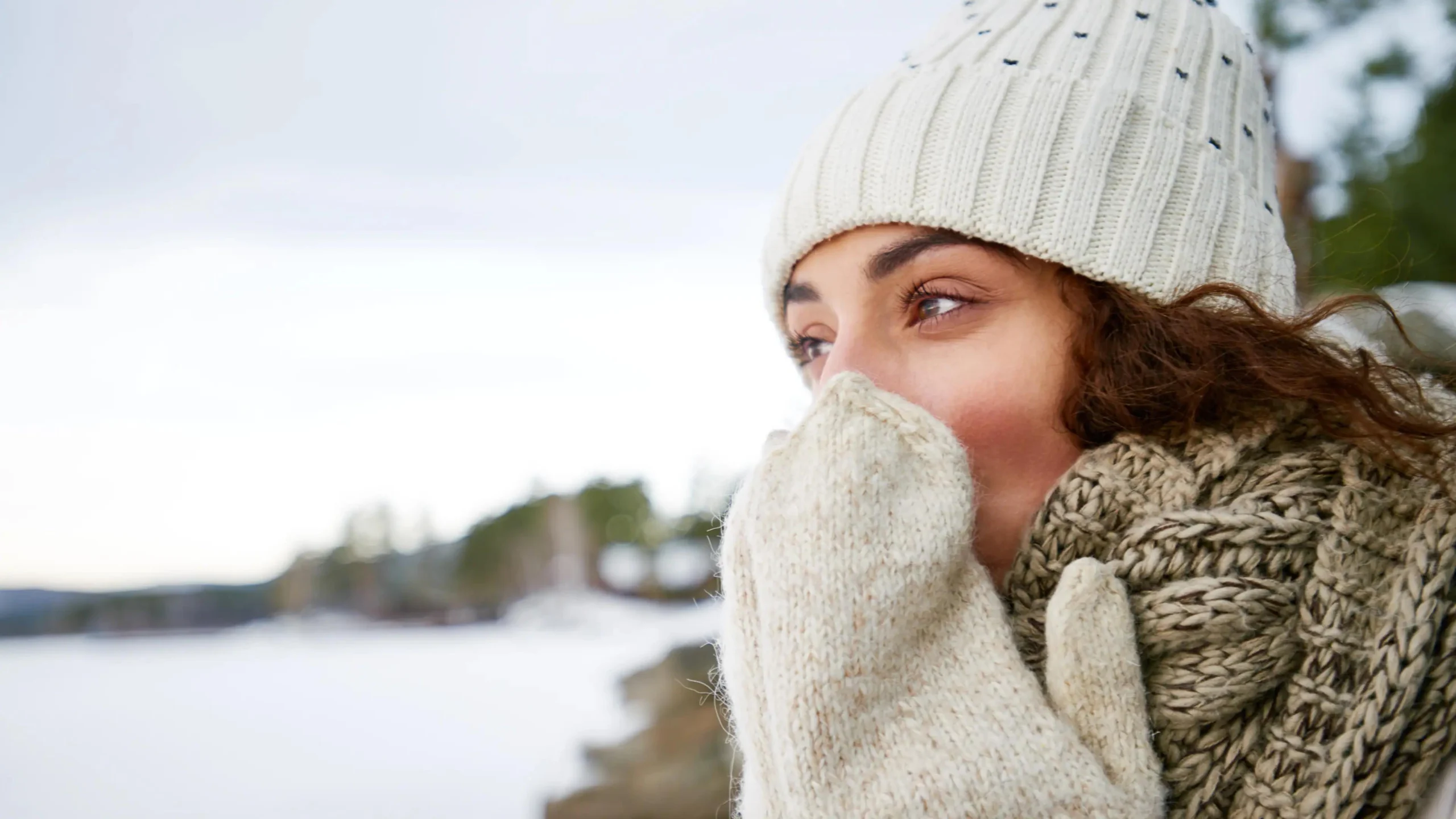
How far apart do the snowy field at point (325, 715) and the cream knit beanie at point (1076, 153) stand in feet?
10.3

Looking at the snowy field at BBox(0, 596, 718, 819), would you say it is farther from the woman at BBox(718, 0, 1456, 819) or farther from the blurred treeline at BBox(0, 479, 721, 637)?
the woman at BBox(718, 0, 1456, 819)

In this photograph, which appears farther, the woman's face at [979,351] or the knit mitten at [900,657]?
the woman's face at [979,351]

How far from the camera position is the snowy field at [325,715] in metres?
3.69

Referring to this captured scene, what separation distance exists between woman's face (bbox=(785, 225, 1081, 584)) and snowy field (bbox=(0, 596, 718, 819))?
3.15m

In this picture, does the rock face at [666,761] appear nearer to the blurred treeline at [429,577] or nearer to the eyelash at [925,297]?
the blurred treeline at [429,577]

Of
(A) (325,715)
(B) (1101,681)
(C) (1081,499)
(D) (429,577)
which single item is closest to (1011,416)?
(C) (1081,499)

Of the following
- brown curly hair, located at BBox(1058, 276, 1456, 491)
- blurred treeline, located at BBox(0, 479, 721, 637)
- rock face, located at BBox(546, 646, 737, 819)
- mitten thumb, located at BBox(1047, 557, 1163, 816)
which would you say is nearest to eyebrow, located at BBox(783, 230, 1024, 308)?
brown curly hair, located at BBox(1058, 276, 1456, 491)

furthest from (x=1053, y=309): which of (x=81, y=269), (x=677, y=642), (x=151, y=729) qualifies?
(x=677, y=642)

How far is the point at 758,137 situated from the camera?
4824mm

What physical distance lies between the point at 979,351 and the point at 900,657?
44 cm

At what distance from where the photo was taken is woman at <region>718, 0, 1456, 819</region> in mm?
918

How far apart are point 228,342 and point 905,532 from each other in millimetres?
6454

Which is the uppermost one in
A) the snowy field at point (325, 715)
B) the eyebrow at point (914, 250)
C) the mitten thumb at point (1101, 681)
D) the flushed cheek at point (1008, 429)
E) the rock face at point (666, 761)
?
the eyebrow at point (914, 250)

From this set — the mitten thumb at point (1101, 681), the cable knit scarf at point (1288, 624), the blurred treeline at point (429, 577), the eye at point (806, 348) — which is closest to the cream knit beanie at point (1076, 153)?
the eye at point (806, 348)
